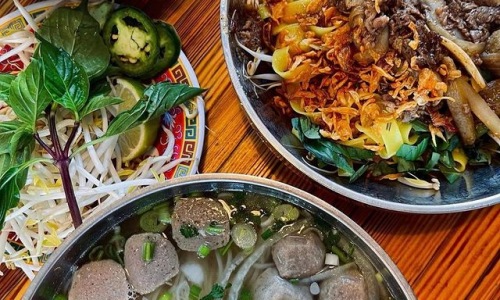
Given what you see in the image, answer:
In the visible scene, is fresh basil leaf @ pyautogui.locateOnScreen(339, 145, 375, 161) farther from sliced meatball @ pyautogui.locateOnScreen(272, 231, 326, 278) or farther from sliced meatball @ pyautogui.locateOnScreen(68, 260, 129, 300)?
sliced meatball @ pyautogui.locateOnScreen(68, 260, 129, 300)

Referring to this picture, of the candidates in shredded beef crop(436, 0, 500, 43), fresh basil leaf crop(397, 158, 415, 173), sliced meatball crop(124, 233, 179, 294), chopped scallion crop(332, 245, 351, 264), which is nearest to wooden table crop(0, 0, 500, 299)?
fresh basil leaf crop(397, 158, 415, 173)

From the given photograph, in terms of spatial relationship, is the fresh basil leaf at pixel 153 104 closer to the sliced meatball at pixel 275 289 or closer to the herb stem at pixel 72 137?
the herb stem at pixel 72 137

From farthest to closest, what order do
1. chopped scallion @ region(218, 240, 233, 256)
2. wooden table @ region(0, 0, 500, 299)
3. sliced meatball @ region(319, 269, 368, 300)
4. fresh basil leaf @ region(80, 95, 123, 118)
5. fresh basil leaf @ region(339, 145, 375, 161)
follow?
wooden table @ region(0, 0, 500, 299)
fresh basil leaf @ region(339, 145, 375, 161)
fresh basil leaf @ region(80, 95, 123, 118)
chopped scallion @ region(218, 240, 233, 256)
sliced meatball @ region(319, 269, 368, 300)

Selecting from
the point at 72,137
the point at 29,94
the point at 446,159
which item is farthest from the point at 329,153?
the point at 29,94

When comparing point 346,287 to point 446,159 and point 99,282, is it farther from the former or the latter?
point 99,282

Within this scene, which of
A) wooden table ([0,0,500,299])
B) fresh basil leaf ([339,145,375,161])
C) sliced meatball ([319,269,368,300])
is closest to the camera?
sliced meatball ([319,269,368,300])

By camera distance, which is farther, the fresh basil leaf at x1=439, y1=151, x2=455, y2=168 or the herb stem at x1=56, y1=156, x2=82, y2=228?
the fresh basil leaf at x1=439, y1=151, x2=455, y2=168

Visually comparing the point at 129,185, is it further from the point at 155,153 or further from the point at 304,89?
the point at 304,89

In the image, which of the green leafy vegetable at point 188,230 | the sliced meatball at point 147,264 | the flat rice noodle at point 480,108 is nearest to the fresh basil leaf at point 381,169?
the flat rice noodle at point 480,108
